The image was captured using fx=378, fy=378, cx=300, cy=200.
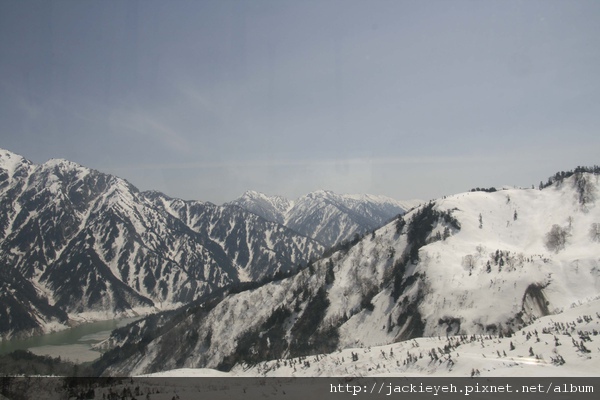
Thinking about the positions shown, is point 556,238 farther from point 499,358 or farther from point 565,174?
point 499,358

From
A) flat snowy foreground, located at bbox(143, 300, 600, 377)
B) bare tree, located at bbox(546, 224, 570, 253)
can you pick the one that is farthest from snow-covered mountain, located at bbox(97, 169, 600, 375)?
flat snowy foreground, located at bbox(143, 300, 600, 377)

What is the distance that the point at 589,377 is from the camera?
14.1 metres

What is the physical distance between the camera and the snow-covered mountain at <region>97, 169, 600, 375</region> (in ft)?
226

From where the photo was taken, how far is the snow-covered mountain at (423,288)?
69.0 metres

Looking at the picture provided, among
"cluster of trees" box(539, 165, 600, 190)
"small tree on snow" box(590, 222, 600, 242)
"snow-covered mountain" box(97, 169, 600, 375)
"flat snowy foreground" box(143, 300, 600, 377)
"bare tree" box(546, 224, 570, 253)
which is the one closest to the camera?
"flat snowy foreground" box(143, 300, 600, 377)

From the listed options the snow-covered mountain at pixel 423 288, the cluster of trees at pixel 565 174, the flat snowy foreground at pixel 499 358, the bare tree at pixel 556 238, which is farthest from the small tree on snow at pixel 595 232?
the flat snowy foreground at pixel 499 358

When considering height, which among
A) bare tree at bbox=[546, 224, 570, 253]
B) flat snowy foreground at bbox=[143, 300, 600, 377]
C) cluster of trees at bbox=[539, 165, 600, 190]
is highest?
cluster of trees at bbox=[539, 165, 600, 190]

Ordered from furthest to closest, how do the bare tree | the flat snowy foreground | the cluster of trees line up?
the cluster of trees < the bare tree < the flat snowy foreground

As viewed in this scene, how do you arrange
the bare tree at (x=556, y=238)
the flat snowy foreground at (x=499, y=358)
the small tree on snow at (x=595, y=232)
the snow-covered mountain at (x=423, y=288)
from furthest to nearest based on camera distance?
1. the bare tree at (x=556, y=238)
2. the small tree on snow at (x=595, y=232)
3. the snow-covered mountain at (x=423, y=288)
4. the flat snowy foreground at (x=499, y=358)

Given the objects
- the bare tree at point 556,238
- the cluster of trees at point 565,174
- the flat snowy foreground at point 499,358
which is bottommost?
the flat snowy foreground at point 499,358

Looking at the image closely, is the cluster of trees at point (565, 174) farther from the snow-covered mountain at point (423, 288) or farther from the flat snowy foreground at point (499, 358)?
the flat snowy foreground at point (499, 358)

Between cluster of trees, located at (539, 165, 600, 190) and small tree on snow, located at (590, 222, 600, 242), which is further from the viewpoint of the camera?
cluster of trees, located at (539, 165, 600, 190)

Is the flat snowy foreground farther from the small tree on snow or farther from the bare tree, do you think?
the small tree on snow

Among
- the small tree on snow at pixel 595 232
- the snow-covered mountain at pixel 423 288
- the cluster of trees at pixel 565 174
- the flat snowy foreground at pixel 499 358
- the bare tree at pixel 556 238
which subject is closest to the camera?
the flat snowy foreground at pixel 499 358
